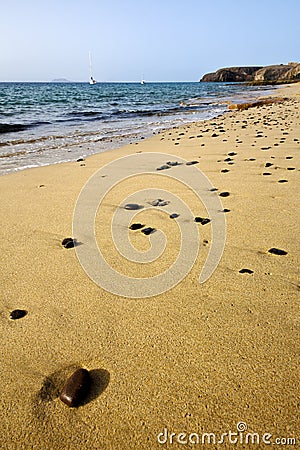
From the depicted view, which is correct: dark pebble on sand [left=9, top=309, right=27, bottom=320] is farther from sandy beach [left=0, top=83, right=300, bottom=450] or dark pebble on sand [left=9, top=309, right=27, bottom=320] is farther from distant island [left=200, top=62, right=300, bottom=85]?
distant island [left=200, top=62, right=300, bottom=85]

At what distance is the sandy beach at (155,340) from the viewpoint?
1266mm

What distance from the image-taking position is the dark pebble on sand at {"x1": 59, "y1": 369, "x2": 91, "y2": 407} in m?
1.35

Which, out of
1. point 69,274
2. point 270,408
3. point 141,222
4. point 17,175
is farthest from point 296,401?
point 17,175

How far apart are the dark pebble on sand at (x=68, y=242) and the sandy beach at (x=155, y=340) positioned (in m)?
0.06

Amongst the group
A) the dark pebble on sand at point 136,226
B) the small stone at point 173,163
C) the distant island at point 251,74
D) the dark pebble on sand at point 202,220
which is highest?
the distant island at point 251,74

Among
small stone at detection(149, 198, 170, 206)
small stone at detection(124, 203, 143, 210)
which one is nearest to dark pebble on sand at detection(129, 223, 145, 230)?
small stone at detection(124, 203, 143, 210)

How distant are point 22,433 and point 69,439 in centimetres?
19

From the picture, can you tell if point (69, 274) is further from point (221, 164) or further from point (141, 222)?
point (221, 164)

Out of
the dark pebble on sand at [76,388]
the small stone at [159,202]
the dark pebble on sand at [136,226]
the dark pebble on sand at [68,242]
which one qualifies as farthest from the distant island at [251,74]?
the dark pebble on sand at [76,388]

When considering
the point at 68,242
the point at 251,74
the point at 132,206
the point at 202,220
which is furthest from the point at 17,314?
the point at 251,74

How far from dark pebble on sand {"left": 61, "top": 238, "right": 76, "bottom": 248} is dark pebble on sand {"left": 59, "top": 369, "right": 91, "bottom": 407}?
4.56 feet

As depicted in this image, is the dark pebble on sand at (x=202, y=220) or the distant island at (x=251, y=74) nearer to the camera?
the dark pebble on sand at (x=202, y=220)

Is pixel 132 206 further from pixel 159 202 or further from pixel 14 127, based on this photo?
pixel 14 127

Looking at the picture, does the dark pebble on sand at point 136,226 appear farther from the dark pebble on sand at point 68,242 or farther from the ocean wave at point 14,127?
the ocean wave at point 14,127
